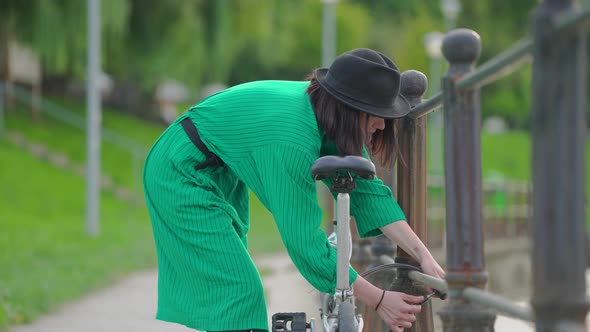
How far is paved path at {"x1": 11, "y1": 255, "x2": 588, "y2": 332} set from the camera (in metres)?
7.12

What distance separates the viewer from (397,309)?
3393 mm

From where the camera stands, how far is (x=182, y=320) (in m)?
3.42

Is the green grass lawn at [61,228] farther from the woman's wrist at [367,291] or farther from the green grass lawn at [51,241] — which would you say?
the woman's wrist at [367,291]

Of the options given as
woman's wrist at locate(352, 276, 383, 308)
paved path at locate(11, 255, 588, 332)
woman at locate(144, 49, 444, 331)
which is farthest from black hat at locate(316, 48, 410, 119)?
paved path at locate(11, 255, 588, 332)

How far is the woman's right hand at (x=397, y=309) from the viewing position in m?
3.37

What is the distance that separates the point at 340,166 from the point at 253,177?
0.33 metres

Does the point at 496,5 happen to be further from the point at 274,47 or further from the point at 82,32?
the point at 82,32

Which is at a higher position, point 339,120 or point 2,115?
point 2,115

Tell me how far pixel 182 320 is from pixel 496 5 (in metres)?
34.8

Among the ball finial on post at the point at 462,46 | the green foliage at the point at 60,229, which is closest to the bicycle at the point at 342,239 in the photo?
the ball finial on post at the point at 462,46

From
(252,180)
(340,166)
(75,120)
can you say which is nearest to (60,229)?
(75,120)

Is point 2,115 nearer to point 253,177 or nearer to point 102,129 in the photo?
point 102,129

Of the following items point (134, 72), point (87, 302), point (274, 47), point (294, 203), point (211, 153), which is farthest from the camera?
point (274, 47)

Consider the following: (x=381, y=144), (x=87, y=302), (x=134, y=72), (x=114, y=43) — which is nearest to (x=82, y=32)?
(x=114, y=43)
